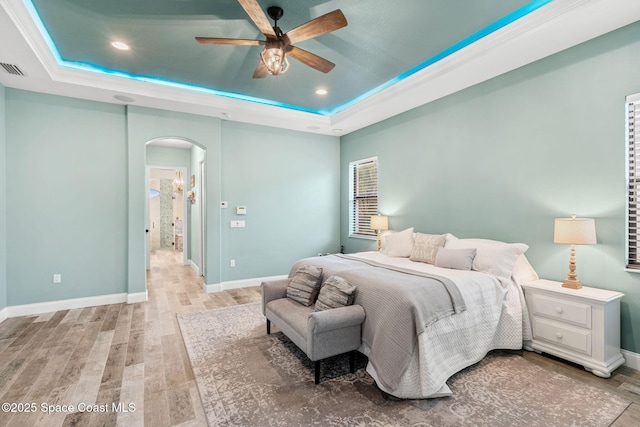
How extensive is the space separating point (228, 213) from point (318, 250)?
2025 millimetres

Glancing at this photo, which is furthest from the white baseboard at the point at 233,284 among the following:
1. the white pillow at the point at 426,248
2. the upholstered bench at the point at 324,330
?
the white pillow at the point at 426,248

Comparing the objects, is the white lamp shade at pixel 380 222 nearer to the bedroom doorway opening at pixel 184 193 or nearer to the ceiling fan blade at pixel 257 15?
the bedroom doorway opening at pixel 184 193

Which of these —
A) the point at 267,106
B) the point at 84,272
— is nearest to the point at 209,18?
the point at 267,106

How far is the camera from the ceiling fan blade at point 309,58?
2.71m

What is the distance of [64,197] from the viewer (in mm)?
4086

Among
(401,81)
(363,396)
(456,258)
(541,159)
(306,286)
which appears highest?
(401,81)

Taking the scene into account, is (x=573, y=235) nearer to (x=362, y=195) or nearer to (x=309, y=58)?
(x=309, y=58)

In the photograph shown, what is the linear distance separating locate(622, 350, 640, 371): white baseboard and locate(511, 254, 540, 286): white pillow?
0.86m

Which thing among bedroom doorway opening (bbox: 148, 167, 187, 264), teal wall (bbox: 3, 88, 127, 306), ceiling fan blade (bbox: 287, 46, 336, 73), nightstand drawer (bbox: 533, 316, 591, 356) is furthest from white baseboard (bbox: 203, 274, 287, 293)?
bedroom doorway opening (bbox: 148, 167, 187, 264)

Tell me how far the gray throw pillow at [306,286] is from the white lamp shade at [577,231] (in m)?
2.28

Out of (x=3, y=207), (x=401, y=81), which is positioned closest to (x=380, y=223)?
(x=401, y=81)

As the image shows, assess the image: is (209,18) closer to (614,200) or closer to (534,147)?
(534,147)

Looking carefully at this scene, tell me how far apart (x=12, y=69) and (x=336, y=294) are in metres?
4.33

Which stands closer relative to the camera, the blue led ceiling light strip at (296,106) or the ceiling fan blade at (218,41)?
the ceiling fan blade at (218,41)
